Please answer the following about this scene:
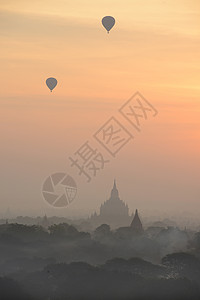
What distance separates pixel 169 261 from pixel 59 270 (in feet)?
71.8

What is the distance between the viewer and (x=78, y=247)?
131000 millimetres

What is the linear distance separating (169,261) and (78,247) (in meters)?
29.3

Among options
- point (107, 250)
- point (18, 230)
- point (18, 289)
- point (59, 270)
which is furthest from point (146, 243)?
point (18, 289)

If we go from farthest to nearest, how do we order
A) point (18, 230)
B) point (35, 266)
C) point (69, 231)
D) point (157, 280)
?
point (69, 231) < point (18, 230) < point (35, 266) < point (157, 280)

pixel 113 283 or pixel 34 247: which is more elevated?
pixel 34 247

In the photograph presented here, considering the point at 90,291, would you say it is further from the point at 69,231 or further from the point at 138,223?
the point at 138,223

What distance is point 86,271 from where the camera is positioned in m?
91.6

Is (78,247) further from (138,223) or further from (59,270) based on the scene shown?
(138,223)

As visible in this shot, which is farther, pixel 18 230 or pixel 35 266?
pixel 18 230

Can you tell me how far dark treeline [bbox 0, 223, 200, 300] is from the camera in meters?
82.8

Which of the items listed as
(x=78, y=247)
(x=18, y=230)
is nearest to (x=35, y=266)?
(x=78, y=247)

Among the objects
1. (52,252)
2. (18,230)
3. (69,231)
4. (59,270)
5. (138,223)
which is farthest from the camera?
(138,223)

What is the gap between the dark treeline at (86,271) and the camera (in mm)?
82812

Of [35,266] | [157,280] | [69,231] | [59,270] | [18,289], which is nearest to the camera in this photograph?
[18,289]
